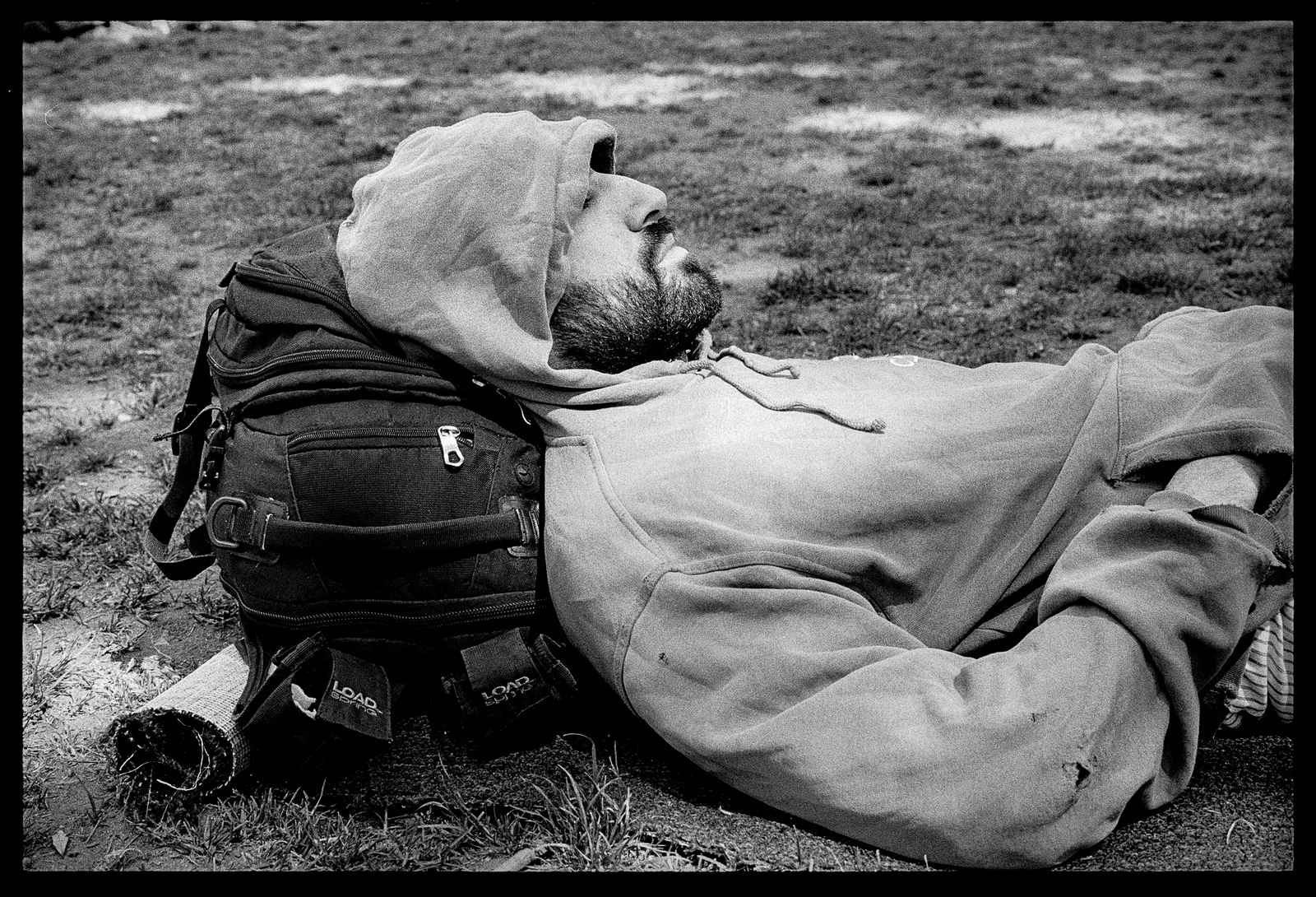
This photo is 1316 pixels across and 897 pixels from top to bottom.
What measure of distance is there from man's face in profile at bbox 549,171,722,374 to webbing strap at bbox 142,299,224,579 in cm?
87

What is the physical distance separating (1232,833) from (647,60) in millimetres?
9258

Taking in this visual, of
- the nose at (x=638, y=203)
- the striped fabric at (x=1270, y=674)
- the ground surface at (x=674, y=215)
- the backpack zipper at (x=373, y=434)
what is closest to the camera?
the striped fabric at (x=1270, y=674)

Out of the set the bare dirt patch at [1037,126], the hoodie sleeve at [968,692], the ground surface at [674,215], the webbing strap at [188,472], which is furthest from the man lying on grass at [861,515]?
the bare dirt patch at [1037,126]

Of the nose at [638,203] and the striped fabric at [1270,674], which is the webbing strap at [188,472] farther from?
the striped fabric at [1270,674]

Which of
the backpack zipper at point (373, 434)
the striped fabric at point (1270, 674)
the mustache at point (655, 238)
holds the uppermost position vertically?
the mustache at point (655, 238)

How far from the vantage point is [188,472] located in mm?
2832

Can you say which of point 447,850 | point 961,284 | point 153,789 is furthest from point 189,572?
point 961,284

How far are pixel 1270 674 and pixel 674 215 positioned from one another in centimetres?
444

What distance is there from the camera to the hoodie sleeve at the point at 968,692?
6.61 ft

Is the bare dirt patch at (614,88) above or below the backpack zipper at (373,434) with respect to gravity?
below

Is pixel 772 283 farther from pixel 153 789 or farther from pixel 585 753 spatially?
pixel 153 789
